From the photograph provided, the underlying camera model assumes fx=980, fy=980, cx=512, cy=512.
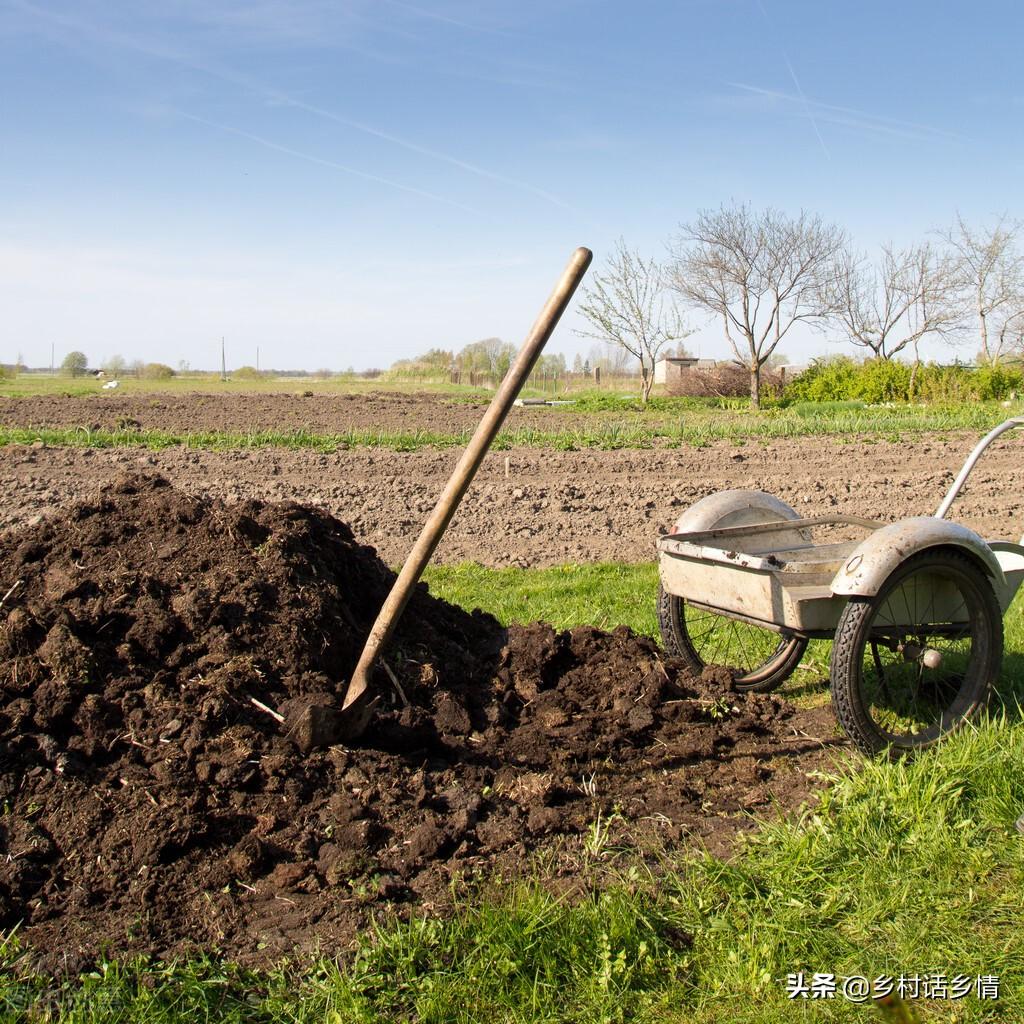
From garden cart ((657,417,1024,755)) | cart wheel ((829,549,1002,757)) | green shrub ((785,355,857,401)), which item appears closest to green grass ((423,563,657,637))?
garden cart ((657,417,1024,755))

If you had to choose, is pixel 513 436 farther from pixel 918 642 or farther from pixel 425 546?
pixel 425 546

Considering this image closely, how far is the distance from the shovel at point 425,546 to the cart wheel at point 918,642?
1627 mm

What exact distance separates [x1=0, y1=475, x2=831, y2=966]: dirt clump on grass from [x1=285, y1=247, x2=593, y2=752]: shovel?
0.32ft

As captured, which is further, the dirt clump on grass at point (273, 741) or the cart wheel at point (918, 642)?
the cart wheel at point (918, 642)

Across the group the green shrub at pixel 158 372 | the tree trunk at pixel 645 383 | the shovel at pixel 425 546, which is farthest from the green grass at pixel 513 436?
the green shrub at pixel 158 372

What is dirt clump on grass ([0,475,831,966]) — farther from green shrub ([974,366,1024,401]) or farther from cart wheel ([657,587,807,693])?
green shrub ([974,366,1024,401])

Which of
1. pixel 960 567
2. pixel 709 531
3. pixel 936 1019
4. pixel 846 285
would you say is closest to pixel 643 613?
pixel 709 531

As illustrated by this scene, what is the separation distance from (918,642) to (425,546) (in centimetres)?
224

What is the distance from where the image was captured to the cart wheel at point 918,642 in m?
3.77

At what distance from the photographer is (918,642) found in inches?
164

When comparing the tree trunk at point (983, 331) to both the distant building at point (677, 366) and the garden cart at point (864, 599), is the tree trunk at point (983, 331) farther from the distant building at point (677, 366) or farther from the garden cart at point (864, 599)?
the garden cart at point (864, 599)

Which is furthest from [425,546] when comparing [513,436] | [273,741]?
[513,436]

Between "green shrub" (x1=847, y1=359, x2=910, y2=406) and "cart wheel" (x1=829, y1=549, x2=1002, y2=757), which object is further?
"green shrub" (x1=847, y1=359, x2=910, y2=406)

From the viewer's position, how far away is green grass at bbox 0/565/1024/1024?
246 cm
